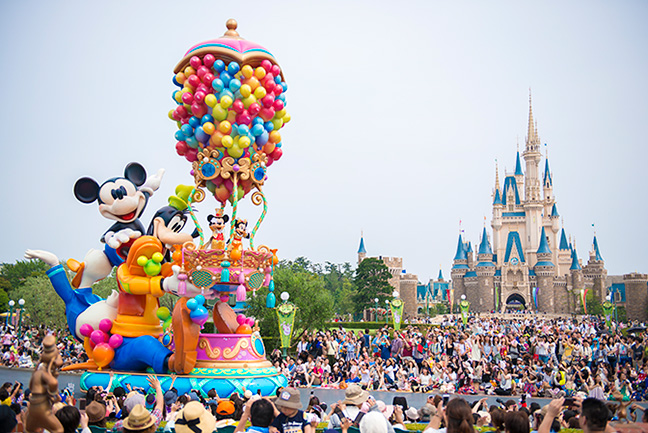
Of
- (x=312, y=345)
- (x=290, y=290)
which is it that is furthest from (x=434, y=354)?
(x=290, y=290)

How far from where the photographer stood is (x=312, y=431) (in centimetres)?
457

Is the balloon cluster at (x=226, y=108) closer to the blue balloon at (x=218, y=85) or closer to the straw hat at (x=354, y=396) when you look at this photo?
the blue balloon at (x=218, y=85)

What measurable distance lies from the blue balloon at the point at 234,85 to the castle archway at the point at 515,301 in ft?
240

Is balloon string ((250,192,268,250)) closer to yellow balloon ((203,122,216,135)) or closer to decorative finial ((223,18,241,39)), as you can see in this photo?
yellow balloon ((203,122,216,135))

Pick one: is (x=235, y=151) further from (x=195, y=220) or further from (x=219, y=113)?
(x=195, y=220)

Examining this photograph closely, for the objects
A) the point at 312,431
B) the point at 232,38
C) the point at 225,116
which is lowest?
the point at 312,431

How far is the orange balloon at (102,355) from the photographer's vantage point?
35.7ft

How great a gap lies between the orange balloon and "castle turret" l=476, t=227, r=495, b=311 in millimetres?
70561

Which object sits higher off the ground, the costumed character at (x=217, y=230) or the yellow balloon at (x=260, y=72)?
the yellow balloon at (x=260, y=72)

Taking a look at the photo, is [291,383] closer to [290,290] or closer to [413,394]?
[413,394]

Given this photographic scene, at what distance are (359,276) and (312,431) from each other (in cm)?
5551

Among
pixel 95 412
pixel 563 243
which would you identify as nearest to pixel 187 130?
pixel 95 412

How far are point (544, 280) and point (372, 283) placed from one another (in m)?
29.6

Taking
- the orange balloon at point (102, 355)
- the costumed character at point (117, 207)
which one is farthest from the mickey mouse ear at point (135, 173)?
the orange balloon at point (102, 355)
